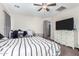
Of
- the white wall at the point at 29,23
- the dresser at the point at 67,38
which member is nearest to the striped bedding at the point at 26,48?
the white wall at the point at 29,23

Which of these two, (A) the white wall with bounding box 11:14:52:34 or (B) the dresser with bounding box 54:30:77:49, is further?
(B) the dresser with bounding box 54:30:77:49

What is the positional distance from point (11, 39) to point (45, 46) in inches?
29.4

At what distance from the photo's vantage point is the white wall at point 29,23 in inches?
67.3

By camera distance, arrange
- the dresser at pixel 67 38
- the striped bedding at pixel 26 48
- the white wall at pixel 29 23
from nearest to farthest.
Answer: the striped bedding at pixel 26 48 < the white wall at pixel 29 23 < the dresser at pixel 67 38

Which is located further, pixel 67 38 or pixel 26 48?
pixel 67 38

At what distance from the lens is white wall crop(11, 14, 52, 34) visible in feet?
5.61

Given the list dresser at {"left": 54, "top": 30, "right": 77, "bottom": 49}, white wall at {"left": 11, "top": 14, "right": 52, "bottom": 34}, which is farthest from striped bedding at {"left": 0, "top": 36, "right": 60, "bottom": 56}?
Answer: dresser at {"left": 54, "top": 30, "right": 77, "bottom": 49}

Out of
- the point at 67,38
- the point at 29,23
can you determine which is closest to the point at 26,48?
the point at 29,23

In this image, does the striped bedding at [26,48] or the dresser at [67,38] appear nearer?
the striped bedding at [26,48]

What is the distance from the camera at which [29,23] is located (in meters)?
1.76

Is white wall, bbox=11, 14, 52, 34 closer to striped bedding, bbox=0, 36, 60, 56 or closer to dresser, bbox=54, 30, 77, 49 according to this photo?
striped bedding, bbox=0, 36, 60, 56

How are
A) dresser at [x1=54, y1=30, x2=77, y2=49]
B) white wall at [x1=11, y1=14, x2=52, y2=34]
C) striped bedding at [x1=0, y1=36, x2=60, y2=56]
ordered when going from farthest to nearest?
dresser at [x1=54, y1=30, x2=77, y2=49] < white wall at [x1=11, y1=14, x2=52, y2=34] < striped bedding at [x1=0, y1=36, x2=60, y2=56]

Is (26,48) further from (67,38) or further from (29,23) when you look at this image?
(67,38)

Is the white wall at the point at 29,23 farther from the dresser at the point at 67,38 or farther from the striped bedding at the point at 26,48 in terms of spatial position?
the dresser at the point at 67,38
